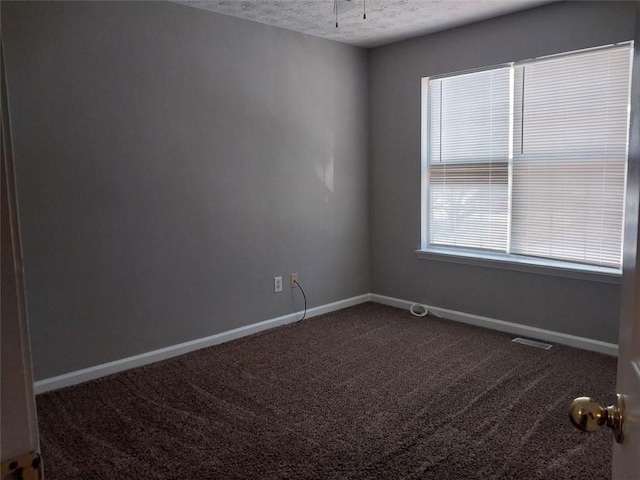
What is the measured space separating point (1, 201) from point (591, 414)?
89 centimetres

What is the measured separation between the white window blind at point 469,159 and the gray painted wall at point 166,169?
2.62 ft

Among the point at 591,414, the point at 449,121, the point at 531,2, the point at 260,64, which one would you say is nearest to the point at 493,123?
the point at 449,121

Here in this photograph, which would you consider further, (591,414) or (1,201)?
(591,414)

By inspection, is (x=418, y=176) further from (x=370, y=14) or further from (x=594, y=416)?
(x=594, y=416)

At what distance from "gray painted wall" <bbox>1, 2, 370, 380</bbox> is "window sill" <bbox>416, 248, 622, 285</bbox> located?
93cm

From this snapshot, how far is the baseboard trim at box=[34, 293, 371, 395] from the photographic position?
2.98m

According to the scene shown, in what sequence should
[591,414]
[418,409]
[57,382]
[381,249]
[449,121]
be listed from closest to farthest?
[591,414] → [418,409] → [57,382] → [449,121] → [381,249]

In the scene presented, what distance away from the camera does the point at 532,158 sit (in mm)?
3660

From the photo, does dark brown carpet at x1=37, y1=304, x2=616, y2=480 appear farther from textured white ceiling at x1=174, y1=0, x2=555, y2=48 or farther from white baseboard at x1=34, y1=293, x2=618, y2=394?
textured white ceiling at x1=174, y1=0, x2=555, y2=48

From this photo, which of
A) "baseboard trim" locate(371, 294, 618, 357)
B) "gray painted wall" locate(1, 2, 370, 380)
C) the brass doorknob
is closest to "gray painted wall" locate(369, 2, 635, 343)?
"baseboard trim" locate(371, 294, 618, 357)

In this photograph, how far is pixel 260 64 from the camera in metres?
3.78

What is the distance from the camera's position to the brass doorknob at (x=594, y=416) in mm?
819

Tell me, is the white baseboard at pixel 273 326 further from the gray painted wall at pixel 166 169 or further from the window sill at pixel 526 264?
the window sill at pixel 526 264

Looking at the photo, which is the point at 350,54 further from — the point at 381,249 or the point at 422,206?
the point at 381,249
